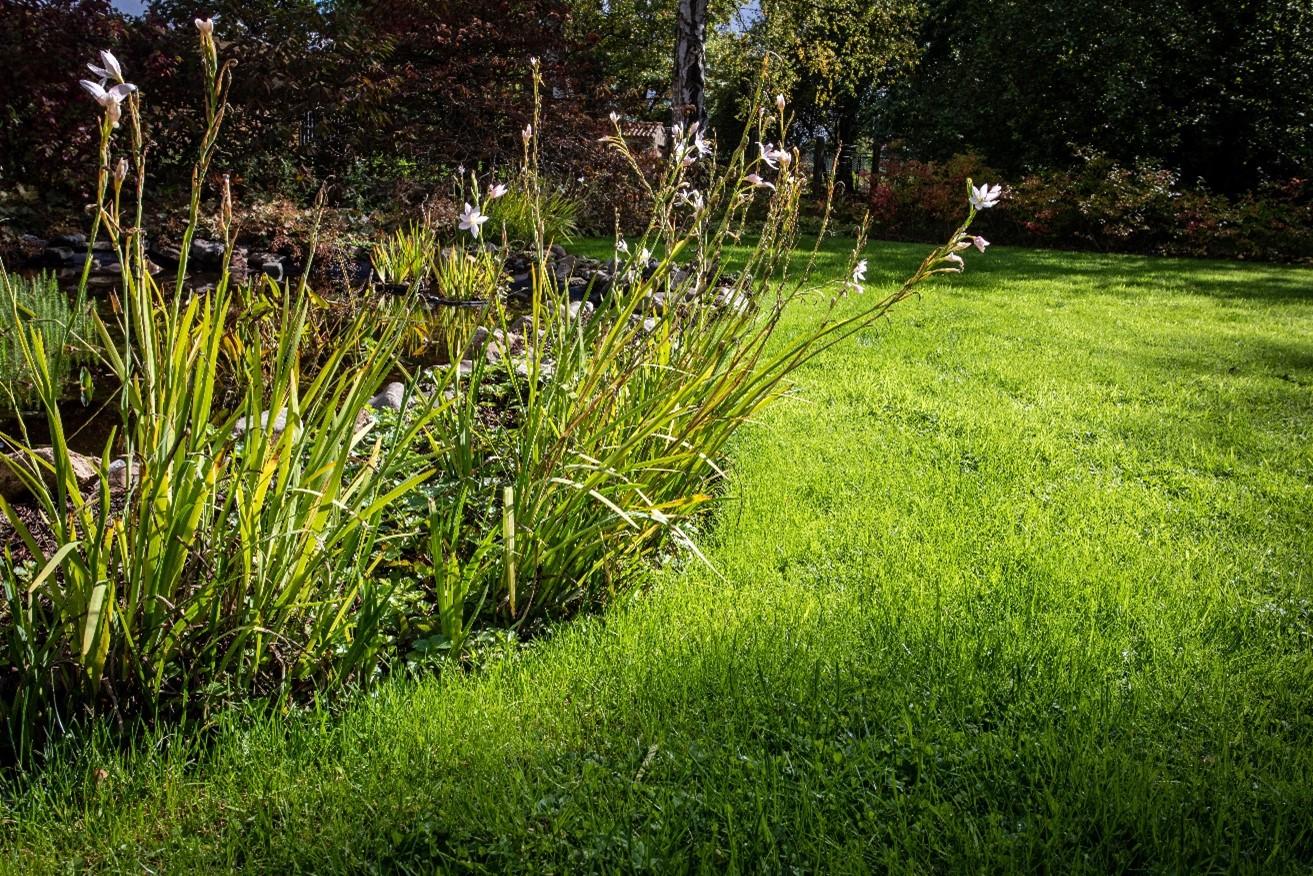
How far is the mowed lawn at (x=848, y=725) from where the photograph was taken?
4.41 ft

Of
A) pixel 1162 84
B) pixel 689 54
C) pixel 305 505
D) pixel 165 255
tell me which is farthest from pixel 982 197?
pixel 1162 84

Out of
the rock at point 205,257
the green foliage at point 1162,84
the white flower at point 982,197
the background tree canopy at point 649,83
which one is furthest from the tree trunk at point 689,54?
the green foliage at point 1162,84

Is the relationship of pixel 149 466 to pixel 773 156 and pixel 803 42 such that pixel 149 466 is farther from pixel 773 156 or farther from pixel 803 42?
pixel 803 42

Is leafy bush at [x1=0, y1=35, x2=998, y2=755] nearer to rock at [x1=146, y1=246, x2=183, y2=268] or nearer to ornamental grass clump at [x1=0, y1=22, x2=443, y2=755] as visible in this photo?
ornamental grass clump at [x1=0, y1=22, x2=443, y2=755]

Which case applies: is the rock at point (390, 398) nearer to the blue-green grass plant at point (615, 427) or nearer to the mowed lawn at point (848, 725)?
the blue-green grass plant at point (615, 427)

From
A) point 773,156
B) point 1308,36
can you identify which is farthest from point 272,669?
point 1308,36

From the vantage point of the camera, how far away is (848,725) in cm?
164

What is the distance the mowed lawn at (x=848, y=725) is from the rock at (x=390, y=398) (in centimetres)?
133

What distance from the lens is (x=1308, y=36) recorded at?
1240cm

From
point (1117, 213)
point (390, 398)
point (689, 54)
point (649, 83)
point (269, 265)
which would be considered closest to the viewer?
point (390, 398)

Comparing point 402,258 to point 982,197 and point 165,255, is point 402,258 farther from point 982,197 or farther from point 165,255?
point 982,197

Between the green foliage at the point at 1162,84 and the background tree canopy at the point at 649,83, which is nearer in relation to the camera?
the background tree canopy at the point at 649,83

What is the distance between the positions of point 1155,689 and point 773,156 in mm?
1464

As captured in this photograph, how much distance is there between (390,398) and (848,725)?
2.26m
